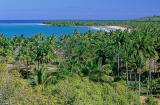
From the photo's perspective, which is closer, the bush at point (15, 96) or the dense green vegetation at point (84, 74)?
the bush at point (15, 96)

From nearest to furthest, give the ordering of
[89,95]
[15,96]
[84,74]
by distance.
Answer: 1. [15,96]
2. [89,95]
3. [84,74]

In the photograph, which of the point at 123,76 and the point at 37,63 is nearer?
the point at 123,76

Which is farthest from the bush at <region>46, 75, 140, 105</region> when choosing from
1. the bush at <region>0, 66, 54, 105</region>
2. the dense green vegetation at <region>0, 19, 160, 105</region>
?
the bush at <region>0, 66, 54, 105</region>

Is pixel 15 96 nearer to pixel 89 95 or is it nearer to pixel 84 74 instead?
pixel 89 95

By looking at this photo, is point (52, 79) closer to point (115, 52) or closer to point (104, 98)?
point (104, 98)

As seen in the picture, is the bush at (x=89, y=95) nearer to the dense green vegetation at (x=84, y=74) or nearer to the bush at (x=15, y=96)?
the dense green vegetation at (x=84, y=74)

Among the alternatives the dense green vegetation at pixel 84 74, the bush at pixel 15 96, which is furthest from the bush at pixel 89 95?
the bush at pixel 15 96

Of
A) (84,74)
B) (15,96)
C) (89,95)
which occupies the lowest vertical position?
(84,74)

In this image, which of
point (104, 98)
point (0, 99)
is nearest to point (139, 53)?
point (104, 98)

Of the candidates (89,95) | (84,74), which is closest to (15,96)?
(89,95)
